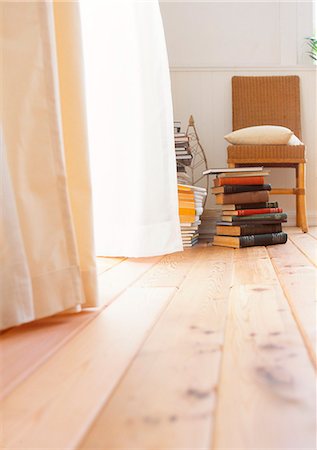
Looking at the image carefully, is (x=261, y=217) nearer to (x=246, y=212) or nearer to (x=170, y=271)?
(x=246, y=212)

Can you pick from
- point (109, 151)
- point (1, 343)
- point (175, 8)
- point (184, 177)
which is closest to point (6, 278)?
point (1, 343)

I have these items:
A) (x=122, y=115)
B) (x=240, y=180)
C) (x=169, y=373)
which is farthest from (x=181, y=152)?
(x=169, y=373)

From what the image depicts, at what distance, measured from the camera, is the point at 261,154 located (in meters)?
2.72

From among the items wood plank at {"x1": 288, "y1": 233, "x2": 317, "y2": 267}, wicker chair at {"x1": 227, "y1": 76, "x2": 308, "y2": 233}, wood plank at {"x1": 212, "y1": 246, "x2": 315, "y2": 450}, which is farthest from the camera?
wicker chair at {"x1": 227, "y1": 76, "x2": 308, "y2": 233}

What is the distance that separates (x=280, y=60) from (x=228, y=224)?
1704 mm

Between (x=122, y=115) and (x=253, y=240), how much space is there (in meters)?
0.77

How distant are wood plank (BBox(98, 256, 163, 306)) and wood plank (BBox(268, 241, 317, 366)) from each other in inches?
15.7

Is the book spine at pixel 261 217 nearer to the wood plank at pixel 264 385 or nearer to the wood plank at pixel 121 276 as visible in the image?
the wood plank at pixel 121 276

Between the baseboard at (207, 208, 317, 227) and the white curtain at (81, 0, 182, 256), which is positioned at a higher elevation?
the white curtain at (81, 0, 182, 256)

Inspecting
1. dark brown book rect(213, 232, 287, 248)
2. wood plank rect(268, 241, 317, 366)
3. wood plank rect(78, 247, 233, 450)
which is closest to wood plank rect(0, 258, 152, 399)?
wood plank rect(78, 247, 233, 450)

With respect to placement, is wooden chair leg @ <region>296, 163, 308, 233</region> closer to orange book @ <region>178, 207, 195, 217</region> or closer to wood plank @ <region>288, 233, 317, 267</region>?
wood plank @ <region>288, 233, 317, 267</region>

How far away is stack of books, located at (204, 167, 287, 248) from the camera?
84.1 inches

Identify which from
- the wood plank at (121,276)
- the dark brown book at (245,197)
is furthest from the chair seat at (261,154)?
the wood plank at (121,276)

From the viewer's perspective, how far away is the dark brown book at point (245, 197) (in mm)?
2191
